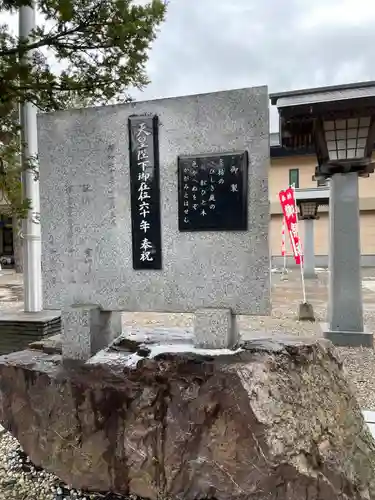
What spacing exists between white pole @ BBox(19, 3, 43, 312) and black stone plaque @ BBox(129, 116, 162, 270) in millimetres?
3672

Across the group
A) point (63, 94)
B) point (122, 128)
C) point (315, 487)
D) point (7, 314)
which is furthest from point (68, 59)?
point (315, 487)

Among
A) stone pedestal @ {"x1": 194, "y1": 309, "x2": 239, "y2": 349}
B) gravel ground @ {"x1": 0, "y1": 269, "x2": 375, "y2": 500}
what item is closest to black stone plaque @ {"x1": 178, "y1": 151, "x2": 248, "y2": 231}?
stone pedestal @ {"x1": 194, "y1": 309, "x2": 239, "y2": 349}

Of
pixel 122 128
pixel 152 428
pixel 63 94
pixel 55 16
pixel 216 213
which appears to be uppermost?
pixel 55 16

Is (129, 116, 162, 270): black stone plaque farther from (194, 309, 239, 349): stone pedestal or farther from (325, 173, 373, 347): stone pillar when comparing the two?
(325, 173, 373, 347): stone pillar

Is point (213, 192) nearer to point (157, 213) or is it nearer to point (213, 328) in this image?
point (157, 213)

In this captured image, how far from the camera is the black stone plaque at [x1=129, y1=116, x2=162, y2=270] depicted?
2875mm

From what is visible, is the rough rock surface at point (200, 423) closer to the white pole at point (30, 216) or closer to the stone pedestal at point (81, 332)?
the stone pedestal at point (81, 332)

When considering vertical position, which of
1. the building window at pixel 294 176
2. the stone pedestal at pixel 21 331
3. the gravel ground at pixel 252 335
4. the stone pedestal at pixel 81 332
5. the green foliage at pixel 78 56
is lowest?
the gravel ground at pixel 252 335

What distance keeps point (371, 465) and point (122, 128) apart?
3.02m

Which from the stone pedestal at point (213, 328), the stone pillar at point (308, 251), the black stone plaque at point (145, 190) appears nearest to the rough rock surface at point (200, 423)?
the stone pedestal at point (213, 328)

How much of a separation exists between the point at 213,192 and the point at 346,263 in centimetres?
421

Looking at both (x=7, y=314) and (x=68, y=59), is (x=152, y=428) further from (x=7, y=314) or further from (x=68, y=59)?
(x=7, y=314)

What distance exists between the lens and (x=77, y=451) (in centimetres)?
277

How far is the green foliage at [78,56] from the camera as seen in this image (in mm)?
4137
